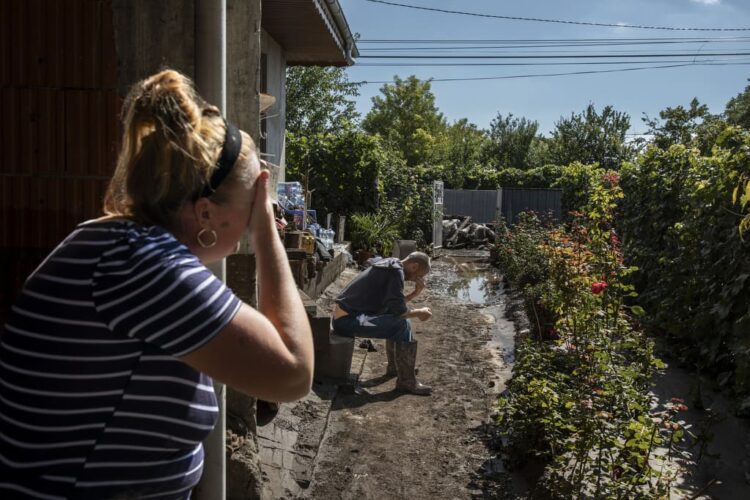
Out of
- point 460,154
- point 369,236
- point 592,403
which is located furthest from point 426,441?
point 460,154

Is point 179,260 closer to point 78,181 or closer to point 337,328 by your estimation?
point 78,181

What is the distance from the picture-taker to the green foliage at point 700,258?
5.44m

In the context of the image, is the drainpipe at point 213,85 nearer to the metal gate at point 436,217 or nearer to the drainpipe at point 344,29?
the drainpipe at point 344,29

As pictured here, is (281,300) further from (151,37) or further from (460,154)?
(460,154)

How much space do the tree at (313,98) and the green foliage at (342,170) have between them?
14095mm

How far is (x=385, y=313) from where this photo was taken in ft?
21.7

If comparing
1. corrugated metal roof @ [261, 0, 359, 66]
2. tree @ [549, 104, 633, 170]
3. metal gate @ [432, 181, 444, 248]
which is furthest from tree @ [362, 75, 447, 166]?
corrugated metal roof @ [261, 0, 359, 66]

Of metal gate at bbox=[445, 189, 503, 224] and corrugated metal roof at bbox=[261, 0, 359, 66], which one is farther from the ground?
corrugated metal roof at bbox=[261, 0, 359, 66]

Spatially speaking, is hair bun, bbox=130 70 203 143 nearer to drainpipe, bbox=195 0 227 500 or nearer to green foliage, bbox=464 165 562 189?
drainpipe, bbox=195 0 227 500

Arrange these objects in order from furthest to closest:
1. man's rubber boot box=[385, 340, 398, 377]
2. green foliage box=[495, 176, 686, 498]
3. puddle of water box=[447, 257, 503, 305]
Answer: puddle of water box=[447, 257, 503, 305] → man's rubber boot box=[385, 340, 398, 377] → green foliage box=[495, 176, 686, 498]

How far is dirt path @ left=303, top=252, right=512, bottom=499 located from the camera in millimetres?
4559

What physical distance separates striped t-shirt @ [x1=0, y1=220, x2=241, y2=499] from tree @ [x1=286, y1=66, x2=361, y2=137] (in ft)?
97.5

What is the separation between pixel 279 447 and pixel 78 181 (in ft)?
7.83

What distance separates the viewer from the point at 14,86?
2955 millimetres
